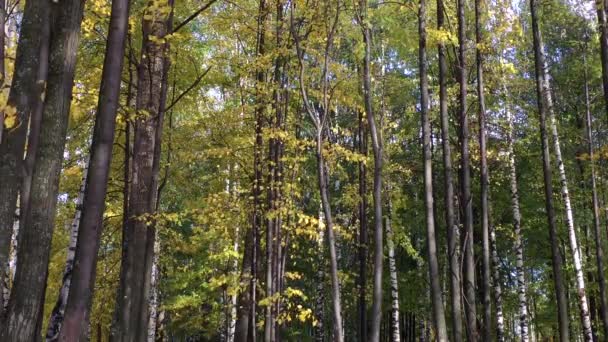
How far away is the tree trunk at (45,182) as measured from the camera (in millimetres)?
4539

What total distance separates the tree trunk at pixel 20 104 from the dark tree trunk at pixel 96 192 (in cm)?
80

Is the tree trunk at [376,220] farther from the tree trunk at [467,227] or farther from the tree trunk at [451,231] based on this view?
the tree trunk at [467,227]

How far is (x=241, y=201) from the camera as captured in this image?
10.6 meters

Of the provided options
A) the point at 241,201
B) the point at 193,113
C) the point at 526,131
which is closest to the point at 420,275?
the point at 526,131

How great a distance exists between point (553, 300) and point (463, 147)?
1501 cm

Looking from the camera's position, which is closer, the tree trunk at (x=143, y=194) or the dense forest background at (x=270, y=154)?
the dense forest background at (x=270, y=154)

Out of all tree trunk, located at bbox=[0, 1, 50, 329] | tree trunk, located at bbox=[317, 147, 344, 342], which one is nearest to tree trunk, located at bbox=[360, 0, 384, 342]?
tree trunk, located at bbox=[317, 147, 344, 342]

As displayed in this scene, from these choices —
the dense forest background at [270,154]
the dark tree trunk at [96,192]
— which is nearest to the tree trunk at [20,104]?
the dense forest background at [270,154]

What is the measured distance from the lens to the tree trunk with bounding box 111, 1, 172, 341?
7.03m

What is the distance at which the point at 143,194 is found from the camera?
763 centimetres

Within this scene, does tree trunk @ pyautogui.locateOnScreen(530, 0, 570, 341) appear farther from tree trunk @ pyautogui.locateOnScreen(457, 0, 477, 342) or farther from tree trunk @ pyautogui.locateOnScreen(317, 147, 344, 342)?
tree trunk @ pyautogui.locateOnScreen(317, 147, 344, 342)

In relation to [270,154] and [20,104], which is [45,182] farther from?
[270,154]

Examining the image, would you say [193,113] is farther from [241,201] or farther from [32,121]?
[32,121]

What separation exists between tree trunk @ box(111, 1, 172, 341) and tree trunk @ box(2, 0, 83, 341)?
162cm
